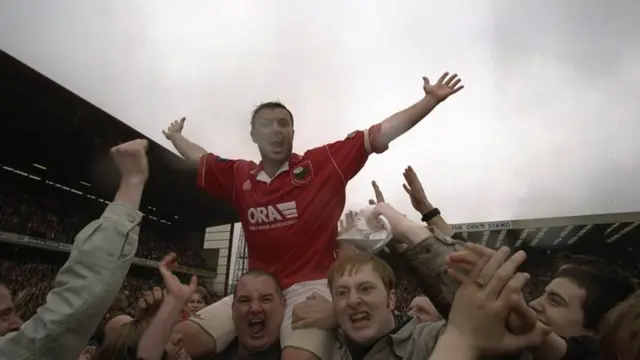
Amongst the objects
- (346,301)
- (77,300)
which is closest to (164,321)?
(77,300)

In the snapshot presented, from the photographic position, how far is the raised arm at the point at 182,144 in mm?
3234

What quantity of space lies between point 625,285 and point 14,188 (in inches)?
801

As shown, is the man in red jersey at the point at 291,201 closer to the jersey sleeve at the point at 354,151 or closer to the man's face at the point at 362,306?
the jersey sleeve at the point at 354,151

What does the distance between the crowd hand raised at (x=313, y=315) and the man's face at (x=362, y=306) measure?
10 cm

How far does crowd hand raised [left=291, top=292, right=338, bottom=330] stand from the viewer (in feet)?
7.68

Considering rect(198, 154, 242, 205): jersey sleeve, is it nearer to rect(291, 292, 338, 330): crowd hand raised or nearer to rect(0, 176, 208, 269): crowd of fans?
rect(291, 292, 338, 330): crowd hand raised

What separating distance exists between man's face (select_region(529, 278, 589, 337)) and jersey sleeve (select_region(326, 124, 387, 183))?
107cm

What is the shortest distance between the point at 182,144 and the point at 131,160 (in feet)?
5.05

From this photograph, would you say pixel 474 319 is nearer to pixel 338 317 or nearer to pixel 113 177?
pixel 338 317

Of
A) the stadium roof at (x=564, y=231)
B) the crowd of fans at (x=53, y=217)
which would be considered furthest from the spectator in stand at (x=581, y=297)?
the crowd of fans at (x=53, y=217)

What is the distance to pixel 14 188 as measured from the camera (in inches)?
729

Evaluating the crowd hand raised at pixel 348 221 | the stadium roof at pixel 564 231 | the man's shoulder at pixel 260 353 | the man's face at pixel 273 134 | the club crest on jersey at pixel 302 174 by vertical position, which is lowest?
the man's shoulder at pixel 260 353

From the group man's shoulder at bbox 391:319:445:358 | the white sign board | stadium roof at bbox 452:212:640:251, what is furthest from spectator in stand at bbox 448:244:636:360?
the white sign board

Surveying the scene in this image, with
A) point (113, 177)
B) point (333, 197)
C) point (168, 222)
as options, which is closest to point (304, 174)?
point (333, 197)
